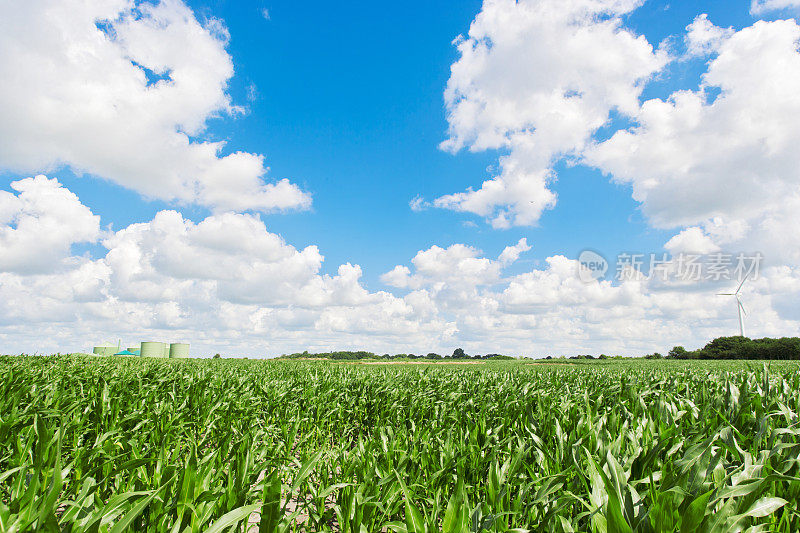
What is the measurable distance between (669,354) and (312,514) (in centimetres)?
8088

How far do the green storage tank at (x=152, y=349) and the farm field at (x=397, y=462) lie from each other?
3633cm

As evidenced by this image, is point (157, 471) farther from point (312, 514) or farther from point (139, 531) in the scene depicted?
point (312, 514)

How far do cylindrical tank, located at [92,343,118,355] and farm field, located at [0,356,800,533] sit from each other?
134 ft

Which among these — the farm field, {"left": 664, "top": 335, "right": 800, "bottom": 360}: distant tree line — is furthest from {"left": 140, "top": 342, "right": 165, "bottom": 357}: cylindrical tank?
{"left": 664, "top": 335, "right": 800, "bottom": 360}: distant tree line

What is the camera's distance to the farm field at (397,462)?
237cm

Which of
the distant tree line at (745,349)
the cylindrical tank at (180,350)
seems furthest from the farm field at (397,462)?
the distant tree line at (745,349)

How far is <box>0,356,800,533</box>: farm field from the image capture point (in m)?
2.37

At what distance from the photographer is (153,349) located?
41.2 metres

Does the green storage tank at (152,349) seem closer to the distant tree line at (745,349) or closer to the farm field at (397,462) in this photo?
the farm field at (397,462)

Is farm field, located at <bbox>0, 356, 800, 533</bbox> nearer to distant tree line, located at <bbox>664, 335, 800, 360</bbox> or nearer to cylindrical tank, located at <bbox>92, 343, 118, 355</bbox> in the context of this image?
cylindrical tank, located at <bbox>92, 343, 118, 355</bbox>

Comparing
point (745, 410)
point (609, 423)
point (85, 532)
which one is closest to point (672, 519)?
point (609, 423)

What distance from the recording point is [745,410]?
189 inches

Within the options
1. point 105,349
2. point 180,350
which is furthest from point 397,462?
point 105,349

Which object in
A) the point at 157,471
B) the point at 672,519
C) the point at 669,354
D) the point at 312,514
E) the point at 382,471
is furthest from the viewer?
the point at 669,354
